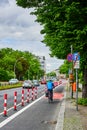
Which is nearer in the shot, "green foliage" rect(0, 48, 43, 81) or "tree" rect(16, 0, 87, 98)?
"tree" rect(16, 0, 87, 98)

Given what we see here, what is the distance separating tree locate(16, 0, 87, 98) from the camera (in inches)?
902

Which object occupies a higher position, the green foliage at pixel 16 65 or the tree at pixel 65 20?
the green foliage at pixel 16 65

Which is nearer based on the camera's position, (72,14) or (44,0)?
(72,14)

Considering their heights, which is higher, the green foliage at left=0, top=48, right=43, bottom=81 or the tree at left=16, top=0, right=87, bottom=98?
the green foliage at left=0, top=48, right=43, bottom=81

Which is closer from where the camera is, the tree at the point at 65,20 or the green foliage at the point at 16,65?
the tree at the point at 65,20

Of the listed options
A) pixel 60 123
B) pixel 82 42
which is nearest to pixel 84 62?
pixel 82 42

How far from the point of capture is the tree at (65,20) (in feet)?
75.2

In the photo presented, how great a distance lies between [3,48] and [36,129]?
163770mm

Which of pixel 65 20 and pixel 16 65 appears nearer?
pixel 65 20

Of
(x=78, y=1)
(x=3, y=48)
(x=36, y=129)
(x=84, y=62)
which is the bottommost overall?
(x=36, y=129)

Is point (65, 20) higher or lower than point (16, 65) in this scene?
lower

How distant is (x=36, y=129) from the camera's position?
14062 millimetres

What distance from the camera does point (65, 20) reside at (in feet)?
78.8

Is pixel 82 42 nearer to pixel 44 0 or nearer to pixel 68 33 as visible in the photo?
pixel 68 33
